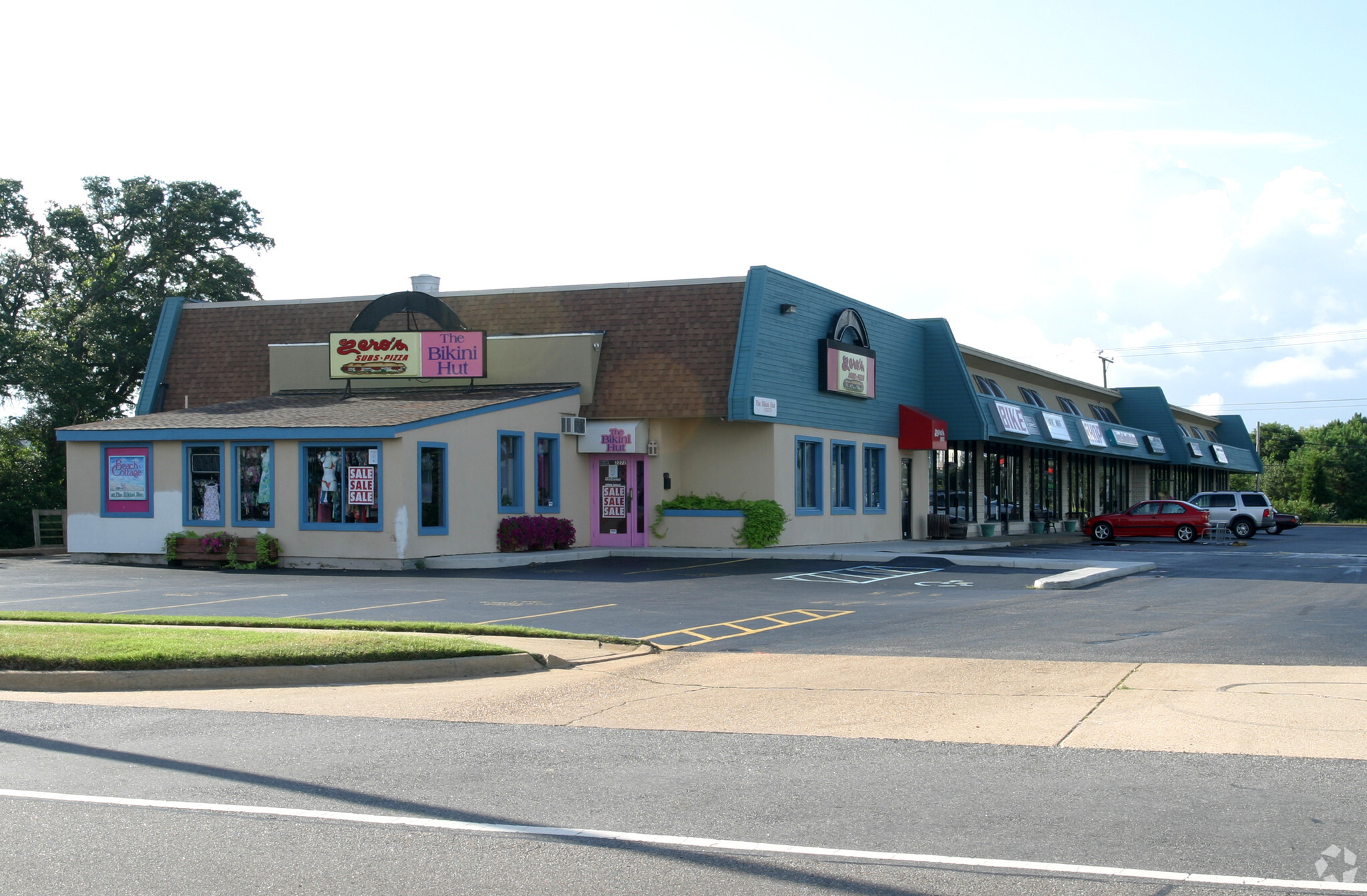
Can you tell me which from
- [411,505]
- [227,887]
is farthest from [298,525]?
[227,887]

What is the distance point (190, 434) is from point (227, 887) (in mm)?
23245

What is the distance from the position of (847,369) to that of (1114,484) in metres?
28.2

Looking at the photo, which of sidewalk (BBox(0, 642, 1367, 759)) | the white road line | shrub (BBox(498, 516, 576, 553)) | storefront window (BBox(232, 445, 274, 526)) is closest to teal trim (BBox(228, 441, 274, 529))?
storefront window (BBox(232, 445, 274, 526))

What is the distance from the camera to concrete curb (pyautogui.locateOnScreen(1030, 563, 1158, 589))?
20984 millimetres

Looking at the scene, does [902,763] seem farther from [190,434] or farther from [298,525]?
[190,434]

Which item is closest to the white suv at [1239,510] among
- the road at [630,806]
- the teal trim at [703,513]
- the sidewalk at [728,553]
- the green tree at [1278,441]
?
the sidewalk at [728,553]

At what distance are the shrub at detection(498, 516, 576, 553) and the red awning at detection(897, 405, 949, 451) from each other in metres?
12.3

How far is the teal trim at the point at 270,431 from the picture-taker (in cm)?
2511

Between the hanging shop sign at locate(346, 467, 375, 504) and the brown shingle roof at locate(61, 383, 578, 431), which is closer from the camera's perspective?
the hanging shop sign at locate(346, 467, 375, 504)

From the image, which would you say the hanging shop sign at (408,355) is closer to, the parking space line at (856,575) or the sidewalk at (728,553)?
the sidewalk at (728,553)

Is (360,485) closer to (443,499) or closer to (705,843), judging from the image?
(443,499)

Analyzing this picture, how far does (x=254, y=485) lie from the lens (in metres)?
26.8

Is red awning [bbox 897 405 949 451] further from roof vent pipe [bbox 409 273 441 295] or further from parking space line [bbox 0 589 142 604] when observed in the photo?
parking space line [bbox 0 589 142 604]

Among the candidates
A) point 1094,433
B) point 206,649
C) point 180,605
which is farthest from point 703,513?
point 1094,433
